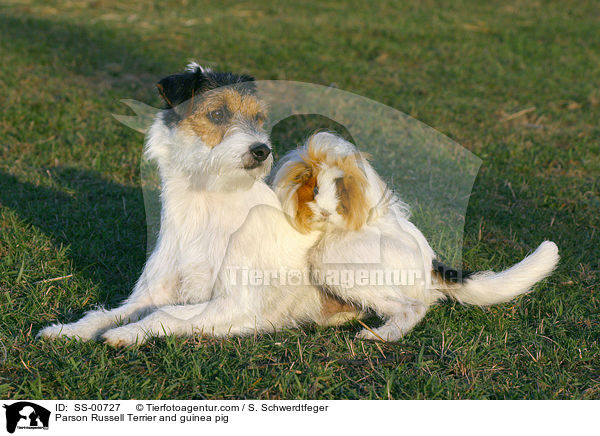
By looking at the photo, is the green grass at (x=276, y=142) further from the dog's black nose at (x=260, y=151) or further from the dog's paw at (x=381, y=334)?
the dog's black nose at (x=260, y=151)

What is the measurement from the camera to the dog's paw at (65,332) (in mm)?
3525

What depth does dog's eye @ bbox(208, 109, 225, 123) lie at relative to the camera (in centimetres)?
362

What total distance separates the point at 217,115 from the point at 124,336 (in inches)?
Result: 55.2

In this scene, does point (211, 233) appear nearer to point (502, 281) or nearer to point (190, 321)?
point (190, 321)

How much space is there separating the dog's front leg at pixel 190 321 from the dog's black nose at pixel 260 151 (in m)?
0.86

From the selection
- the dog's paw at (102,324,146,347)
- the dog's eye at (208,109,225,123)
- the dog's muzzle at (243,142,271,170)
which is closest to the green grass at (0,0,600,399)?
the dog's paw at (102,324,146,347)

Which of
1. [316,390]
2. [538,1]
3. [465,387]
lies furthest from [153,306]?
[538,1]

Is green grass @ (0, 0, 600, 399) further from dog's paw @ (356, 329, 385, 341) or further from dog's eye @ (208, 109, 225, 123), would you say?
dog's eye @ (208, 109, 225, 123)

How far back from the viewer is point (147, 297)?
381 centimetres

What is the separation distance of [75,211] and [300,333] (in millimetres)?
2845

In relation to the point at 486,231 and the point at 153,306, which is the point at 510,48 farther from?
the point at 153,306

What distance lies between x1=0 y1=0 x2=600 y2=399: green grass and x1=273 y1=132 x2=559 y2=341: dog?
184 mm
